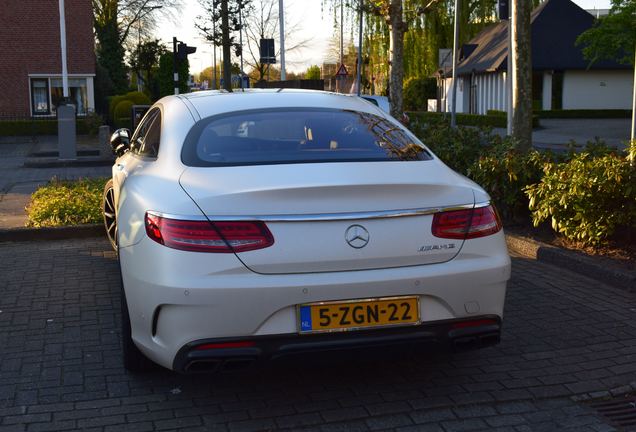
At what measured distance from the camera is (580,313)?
6426 millimetres

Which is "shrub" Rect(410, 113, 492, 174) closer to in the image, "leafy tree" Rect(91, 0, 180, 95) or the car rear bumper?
the car rear bumper

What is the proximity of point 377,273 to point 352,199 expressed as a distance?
382 mm

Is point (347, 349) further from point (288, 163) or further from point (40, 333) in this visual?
point (40, 333)

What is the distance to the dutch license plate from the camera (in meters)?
4.16

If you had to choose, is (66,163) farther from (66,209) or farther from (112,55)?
(112,55)

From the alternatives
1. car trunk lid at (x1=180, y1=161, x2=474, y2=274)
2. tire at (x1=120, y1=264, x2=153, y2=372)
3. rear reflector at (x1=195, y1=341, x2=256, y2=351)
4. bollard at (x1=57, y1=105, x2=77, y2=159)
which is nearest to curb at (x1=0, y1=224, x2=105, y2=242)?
tire at (x1=120, y1=264, x2=153, y2=372)

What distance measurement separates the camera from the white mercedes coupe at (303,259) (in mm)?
4117

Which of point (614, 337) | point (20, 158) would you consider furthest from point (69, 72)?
point (614, 337)

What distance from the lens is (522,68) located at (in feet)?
38.4

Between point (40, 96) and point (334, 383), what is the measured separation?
144 feet

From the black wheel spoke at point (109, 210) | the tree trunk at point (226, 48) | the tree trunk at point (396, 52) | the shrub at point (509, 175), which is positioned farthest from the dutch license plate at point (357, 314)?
the tree trunk at point (226, 48)

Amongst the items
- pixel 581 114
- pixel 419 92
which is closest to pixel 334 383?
pixel 581 114

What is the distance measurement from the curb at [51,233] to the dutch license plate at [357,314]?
6247 mm

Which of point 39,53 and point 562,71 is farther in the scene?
point 562,71
